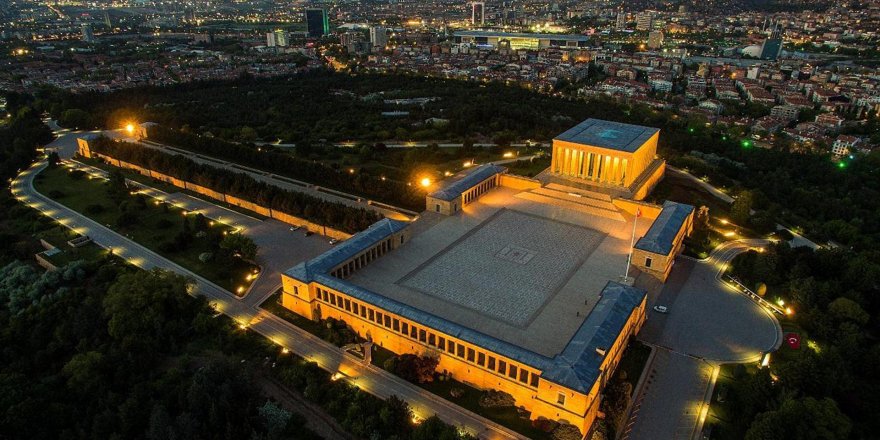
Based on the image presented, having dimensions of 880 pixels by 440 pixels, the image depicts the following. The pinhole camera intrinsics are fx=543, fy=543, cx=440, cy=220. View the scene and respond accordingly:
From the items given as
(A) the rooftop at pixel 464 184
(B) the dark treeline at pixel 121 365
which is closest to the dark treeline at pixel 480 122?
(A) the rooftop at pixel 464 184

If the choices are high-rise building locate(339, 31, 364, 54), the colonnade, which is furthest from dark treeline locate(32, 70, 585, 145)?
high-rise building locate(339, 31, 364, 54)

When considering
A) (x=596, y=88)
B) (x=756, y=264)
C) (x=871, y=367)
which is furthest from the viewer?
(x=596, y=88)

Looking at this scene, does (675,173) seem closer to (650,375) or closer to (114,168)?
(650,375)

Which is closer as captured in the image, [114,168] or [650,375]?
[650,375]

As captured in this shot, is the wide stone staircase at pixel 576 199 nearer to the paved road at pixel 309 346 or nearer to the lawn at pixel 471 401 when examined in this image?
the lawn at pixel 471 401

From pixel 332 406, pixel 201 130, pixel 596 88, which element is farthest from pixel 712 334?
pixel 596 88
